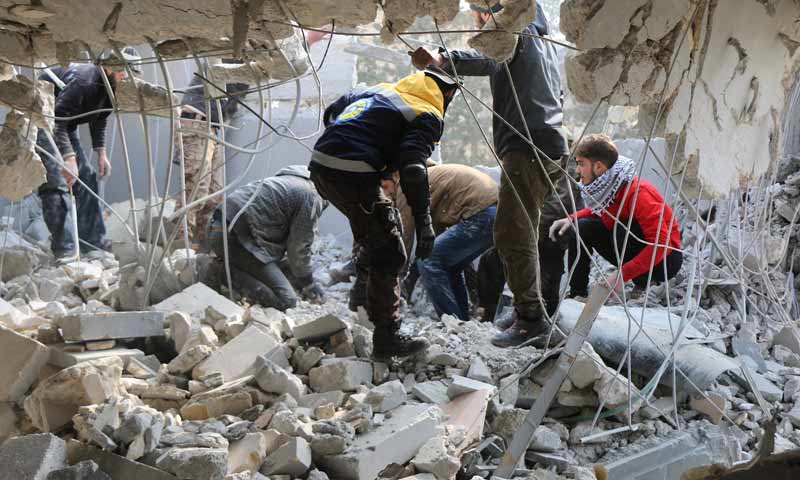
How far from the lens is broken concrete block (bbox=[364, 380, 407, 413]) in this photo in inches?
120

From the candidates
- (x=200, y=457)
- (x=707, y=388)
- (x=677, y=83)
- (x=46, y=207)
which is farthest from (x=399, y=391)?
(x=46, y=207)

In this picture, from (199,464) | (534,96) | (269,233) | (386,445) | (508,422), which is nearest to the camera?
(199,464)

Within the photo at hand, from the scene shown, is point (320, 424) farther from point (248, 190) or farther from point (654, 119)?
point (248, 190)

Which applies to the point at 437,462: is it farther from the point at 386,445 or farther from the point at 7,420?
the point at 7,420

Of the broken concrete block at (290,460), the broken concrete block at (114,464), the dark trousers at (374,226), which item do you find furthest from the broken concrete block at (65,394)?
the dark trousers at (374,226)

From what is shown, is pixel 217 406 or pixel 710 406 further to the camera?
pixel 710 406

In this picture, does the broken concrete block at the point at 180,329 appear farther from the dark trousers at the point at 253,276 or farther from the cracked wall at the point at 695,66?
the cracked wall at the point at 695,66

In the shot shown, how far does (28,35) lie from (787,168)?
5003mm

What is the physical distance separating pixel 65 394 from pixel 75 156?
9.26 feet

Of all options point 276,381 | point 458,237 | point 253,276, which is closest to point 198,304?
point 253,276

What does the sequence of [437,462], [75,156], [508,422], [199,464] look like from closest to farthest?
[199,464], [437,462], [508,422], [75,156]

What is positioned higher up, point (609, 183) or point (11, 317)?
point (609, 183)

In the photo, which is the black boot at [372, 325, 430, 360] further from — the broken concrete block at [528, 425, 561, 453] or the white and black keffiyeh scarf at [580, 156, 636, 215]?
the white and black keffiyeh scarf at [580, 156, 636, 215]

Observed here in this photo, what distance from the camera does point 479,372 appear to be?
11.2 feet
